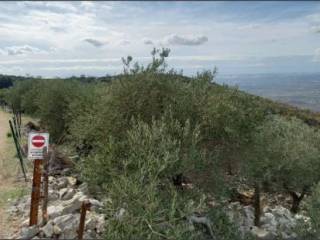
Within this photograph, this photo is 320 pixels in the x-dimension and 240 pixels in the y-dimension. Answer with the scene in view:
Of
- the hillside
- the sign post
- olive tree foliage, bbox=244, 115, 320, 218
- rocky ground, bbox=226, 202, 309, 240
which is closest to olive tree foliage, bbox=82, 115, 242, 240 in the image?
the hillside

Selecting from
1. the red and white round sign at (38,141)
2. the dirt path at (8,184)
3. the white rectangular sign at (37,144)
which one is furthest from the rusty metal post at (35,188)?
the dirt path at (8,184)

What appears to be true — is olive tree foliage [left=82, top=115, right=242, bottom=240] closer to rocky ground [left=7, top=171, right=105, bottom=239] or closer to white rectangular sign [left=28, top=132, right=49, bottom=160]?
rocky ground [left=7, top=171, right=105, bottom=239]

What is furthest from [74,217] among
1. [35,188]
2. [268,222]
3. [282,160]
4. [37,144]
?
[282,160]

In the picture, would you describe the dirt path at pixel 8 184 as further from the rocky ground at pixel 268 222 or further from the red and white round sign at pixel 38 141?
the rocky ground at pixel 268 222

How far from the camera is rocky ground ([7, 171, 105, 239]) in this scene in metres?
10.7

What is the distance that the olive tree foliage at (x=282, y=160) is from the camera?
1617cm

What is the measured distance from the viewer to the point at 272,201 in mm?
22438

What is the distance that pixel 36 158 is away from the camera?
36.2 ft

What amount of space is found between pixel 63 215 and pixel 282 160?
9.30 metres

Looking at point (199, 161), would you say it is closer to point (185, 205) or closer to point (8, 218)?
point (185, 205)

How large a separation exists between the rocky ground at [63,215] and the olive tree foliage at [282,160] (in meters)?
6.45

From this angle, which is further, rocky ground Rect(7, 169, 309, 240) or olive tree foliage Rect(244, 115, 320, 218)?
olive tree foliage Rect(244, 115, 320, 218)

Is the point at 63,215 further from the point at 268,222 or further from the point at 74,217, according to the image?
the point at 268,222

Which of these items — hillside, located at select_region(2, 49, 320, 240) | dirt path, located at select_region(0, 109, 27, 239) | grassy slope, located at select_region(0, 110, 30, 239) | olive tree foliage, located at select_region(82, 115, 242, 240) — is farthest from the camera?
grassy slope, located at select_region(0, 110, 30, 239)
